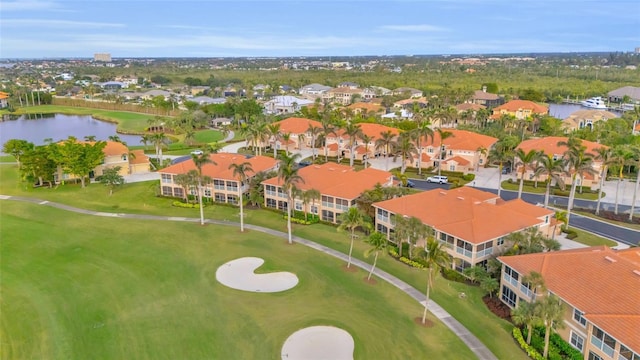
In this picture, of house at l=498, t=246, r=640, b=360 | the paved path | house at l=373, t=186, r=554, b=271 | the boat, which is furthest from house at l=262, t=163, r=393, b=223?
the boat

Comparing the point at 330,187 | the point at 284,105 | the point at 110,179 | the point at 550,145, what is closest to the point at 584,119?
the point at 550,145

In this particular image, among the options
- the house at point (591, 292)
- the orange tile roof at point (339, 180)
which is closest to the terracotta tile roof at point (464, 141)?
the orange tile roof at point (339, 180)

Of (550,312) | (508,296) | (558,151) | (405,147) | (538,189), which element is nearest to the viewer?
(550,312)

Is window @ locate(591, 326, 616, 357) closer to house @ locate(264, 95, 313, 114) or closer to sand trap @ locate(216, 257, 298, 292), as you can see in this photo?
sand trap @ locate(216, 257, 298, 292)

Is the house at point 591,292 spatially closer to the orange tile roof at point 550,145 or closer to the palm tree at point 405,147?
the palm tree at point 405,147

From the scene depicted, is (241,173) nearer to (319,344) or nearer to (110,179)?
(110,179)

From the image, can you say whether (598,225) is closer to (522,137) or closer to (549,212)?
(549,212)
